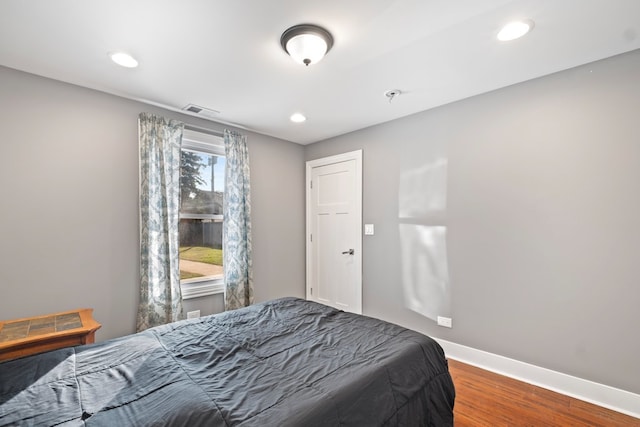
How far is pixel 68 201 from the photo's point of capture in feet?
7.91

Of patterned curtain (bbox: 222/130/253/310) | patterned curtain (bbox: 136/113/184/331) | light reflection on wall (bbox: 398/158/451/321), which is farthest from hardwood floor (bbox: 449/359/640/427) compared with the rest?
patterned curtain (bbox: 136/113/184/331)

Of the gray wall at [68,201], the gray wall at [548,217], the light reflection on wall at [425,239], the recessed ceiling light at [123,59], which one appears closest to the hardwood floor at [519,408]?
the gray wall at [548,217]

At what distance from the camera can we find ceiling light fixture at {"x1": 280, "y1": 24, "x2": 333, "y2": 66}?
1.77 m

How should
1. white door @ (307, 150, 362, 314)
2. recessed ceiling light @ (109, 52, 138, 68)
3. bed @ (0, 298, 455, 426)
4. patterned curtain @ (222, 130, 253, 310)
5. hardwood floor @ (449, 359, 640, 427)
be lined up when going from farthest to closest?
white door @ (307, 150, 362, 314) < patterned curtain @ (222, 130, 253, 310) < recessed ceiling light @ (109, 52, 138, 68) < hardwood floor @ (449, 359, 640, 427) < bed @ (0, 298, 455, 426)

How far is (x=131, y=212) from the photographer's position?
2.73 metres

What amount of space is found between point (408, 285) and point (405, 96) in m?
1.97

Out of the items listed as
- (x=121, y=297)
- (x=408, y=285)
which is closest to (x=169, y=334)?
(x=121, y=297)

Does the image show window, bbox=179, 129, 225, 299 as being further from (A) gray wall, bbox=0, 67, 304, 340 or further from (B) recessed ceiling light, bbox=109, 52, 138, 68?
(B) recessed ceiling light, bbox=109, 52, 138, 68

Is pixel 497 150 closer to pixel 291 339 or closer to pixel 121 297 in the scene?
pixel 291 339

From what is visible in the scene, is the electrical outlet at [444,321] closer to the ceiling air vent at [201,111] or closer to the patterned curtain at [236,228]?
the patterned curtain at [236,228]

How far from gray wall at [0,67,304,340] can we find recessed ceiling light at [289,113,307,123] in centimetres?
121

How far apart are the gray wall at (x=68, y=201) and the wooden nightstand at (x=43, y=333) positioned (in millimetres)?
224

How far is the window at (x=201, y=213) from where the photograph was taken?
3178 mm

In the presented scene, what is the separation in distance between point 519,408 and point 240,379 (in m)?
2.04
